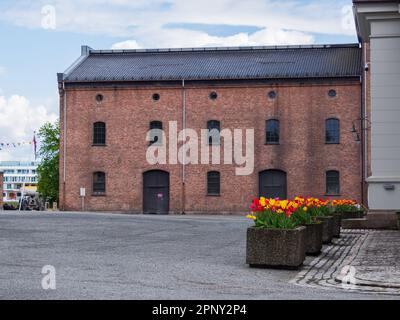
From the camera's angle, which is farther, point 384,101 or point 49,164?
point 49,164

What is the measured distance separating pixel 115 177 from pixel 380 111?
27.2m

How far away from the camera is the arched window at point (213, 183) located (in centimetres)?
4550

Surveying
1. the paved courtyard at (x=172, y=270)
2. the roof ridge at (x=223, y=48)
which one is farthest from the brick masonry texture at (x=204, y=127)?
the paved courtyard at (x=172, y=270)

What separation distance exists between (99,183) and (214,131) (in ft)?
27.7

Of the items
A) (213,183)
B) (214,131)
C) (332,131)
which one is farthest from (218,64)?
(332,131)

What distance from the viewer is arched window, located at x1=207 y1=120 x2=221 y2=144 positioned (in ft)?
150

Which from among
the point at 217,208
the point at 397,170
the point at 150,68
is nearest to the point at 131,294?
the point at 397,170

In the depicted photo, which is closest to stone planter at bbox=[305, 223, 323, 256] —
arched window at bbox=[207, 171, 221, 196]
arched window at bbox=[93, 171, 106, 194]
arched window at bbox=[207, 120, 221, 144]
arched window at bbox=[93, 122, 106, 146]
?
arched window at bbox=[207, 171, 221, 196]

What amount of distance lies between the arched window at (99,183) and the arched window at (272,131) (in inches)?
440

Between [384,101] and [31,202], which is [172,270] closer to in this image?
[384,101]

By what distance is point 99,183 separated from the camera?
154ft

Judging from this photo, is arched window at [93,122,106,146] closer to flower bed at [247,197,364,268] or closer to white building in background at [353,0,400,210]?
white building in background at [353,0,400,210]

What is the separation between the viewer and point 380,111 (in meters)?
21.8
